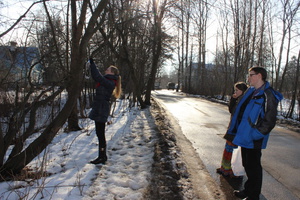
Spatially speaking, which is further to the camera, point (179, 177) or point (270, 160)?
point (270, 160)

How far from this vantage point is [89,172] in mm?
3408

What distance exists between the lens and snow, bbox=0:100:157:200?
2.70m

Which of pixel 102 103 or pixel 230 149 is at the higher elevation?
pixel 102 103

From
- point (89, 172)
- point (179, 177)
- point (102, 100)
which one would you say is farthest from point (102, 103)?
point (179, 177)

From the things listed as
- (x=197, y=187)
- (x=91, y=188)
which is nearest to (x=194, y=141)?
(x=197, y=187)

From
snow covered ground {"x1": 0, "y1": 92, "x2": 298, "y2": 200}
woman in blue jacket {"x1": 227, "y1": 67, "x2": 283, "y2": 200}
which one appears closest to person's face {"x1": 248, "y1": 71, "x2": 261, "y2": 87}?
woman in blue jacket {"x1": 227, "y1": 67, "x2": 283, "y2": 200}

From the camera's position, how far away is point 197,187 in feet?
10.2

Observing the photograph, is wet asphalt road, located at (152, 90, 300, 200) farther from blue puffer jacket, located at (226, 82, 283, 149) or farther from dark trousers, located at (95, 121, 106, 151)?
dark trousers, located at (95, 121, 106, 151)

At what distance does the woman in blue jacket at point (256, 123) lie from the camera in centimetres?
246

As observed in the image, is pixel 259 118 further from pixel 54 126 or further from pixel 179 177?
pixel 54 126

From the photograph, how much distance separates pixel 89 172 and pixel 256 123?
8.48ft

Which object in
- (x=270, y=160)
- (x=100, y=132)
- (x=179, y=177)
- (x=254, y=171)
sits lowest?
(x=270, y=160)

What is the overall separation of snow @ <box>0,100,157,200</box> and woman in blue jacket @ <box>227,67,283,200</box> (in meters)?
1.43

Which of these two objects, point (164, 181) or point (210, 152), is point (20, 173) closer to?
point (164, 181)
